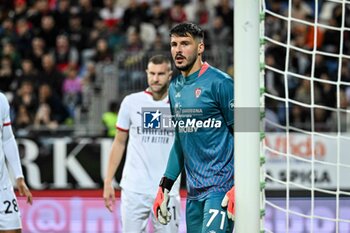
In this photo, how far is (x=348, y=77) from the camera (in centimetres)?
1310

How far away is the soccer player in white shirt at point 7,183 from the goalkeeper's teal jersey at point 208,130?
1.38 meters

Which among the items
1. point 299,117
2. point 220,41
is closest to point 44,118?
point 220,41

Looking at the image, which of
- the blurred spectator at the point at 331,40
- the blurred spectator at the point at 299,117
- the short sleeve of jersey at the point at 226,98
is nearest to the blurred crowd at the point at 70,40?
the blurred spectator at the point at 331,40

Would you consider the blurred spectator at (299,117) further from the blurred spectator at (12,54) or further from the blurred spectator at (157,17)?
the blurred spectator at (12,54)

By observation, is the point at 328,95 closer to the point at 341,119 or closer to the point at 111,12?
the point at 341,119

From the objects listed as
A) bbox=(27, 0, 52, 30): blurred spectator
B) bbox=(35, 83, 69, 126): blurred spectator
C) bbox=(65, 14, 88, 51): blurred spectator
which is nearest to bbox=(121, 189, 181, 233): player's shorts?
→ bbox=(35, 83, 69, 126): blurred spectator

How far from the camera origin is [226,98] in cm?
545

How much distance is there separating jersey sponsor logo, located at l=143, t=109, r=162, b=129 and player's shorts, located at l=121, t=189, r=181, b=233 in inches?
21.9

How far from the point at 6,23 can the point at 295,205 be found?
8.50 m

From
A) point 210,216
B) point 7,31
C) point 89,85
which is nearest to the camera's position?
point 210,216

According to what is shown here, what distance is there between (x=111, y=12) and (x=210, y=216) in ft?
34.9

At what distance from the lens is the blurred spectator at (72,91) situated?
13531 mm

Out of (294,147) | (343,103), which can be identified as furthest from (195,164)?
(343,103)

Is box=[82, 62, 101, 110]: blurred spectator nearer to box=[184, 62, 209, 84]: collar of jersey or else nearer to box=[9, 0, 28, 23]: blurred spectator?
box=[9, 0, 28, 23]: blurred spectator
